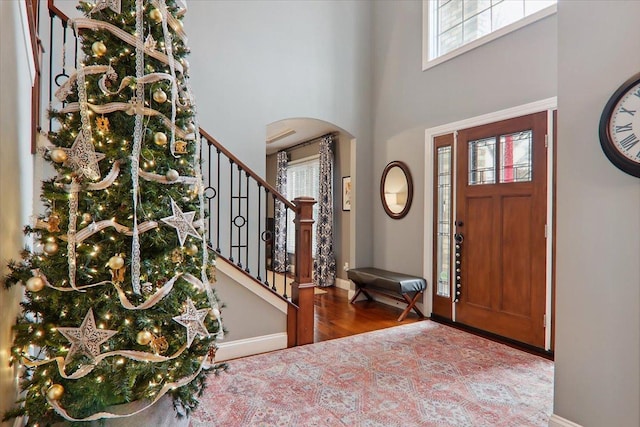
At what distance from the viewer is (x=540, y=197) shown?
3230 mm

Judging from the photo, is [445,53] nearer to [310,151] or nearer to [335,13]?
[335,13]

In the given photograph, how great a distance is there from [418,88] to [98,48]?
383 centimetres

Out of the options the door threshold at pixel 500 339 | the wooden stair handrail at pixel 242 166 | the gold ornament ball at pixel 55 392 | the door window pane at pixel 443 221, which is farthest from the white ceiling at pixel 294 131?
the gold ornament ball at pixel 55 392

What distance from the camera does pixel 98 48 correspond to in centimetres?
143

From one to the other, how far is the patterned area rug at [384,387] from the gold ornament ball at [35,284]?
4.04ft

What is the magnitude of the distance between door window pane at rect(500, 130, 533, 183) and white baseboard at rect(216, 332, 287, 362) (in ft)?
8.50

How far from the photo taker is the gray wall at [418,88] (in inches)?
132

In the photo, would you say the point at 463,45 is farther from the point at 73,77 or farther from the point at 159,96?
the point at 73,77

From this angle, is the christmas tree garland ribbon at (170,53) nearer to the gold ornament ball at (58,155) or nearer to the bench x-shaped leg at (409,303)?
the gold ornament ball at (58,155)

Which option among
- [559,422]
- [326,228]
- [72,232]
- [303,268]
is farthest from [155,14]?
[326,228]

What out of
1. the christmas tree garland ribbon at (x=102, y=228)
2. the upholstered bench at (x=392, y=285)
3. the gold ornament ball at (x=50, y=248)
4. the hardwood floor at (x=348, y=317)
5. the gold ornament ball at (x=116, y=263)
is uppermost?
the christmas tree garland ribbon at (x=102, y=228)

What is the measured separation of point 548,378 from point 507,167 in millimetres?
1856

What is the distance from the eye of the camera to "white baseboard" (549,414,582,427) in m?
1.88

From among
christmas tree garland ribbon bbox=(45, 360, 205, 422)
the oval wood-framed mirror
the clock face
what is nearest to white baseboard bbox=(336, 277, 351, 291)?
the oval wood-framed mirror
